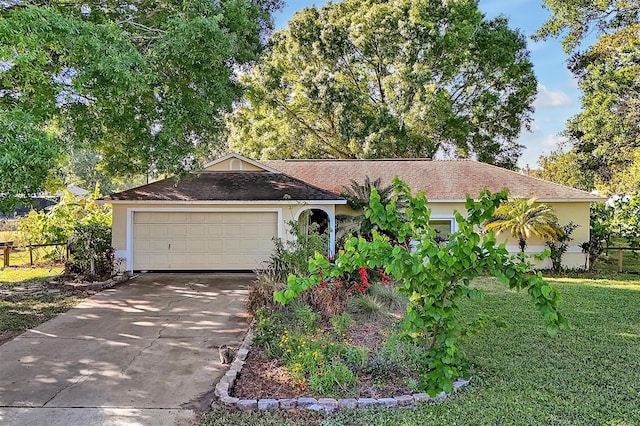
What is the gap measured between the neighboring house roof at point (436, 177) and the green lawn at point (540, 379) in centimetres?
679

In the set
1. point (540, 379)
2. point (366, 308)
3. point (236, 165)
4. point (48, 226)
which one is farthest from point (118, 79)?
point (48, 226)

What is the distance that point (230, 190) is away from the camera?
48.8 feet

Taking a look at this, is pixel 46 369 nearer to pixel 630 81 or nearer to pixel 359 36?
pixel 630 81

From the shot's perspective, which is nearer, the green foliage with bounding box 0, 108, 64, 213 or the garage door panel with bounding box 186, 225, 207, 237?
the green foliage with bounding box 0, 108, 64, 213

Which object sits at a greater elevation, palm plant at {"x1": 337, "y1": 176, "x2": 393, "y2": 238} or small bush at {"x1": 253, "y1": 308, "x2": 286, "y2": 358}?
palm plant at {"x1": 337, "y1": 176, "x2": 393, "y2": 238}

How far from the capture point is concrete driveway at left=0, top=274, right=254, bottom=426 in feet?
16.0

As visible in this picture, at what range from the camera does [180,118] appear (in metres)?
9.52

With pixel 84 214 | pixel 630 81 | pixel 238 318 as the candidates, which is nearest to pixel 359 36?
pixel 630 81

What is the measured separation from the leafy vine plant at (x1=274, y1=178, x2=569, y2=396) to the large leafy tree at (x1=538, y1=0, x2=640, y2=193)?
51.9 ft

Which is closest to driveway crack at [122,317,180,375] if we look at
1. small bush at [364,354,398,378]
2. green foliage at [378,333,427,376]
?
small bush at [364,354,398,378]

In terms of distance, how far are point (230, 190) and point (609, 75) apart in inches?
598

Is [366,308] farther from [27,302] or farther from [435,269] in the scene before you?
[27,302]

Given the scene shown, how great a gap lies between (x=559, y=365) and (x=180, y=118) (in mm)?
8383

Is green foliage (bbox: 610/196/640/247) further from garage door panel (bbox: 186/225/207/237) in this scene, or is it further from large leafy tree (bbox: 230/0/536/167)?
garage door panel (bbox: 186/225/207/237)
